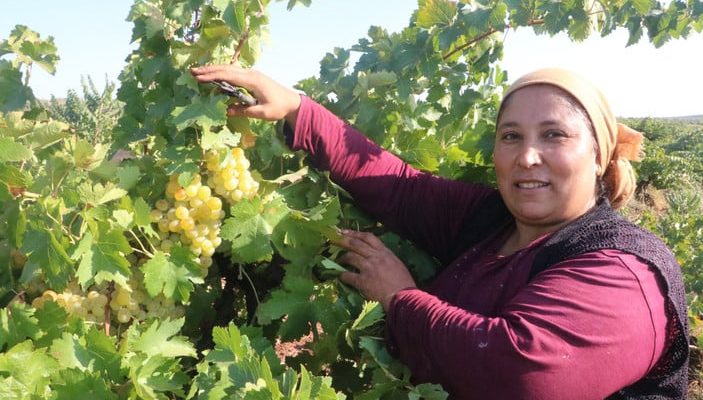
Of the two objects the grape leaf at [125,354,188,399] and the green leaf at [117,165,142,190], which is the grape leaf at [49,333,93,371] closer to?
the grape leaf at [125,354,188,399]

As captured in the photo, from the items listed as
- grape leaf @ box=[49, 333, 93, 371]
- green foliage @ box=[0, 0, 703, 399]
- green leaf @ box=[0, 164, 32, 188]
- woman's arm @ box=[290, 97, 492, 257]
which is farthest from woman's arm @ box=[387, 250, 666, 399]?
green leaf @ box=[0, 164, 32, 188]

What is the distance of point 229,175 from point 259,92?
0.34m

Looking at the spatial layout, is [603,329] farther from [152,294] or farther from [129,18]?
[129,18]

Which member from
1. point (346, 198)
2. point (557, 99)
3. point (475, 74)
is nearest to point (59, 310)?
point (346, 198)

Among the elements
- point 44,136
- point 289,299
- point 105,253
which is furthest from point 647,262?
point 44,136

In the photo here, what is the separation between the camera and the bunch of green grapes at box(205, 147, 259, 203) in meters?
1.88

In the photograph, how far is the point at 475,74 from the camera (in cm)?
276

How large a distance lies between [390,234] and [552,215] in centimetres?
59

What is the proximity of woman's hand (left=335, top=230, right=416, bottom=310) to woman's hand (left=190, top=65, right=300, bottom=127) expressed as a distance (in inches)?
18.2

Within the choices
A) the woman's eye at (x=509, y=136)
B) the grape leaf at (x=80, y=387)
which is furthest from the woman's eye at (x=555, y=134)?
the grape leaf at (x=80, y=387)

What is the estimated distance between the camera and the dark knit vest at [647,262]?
5.70ft

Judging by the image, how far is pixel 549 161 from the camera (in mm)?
2000

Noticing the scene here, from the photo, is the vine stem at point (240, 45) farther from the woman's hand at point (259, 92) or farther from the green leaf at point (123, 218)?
the green leaf at point (123, 218)

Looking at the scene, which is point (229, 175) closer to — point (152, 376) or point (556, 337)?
point (152, 376)
